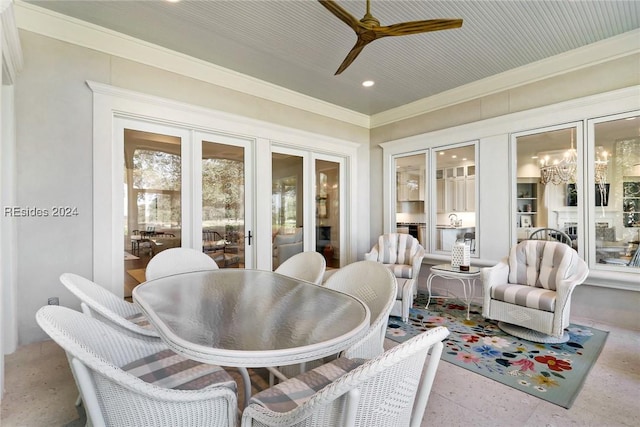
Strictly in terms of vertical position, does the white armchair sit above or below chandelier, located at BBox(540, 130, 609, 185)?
below

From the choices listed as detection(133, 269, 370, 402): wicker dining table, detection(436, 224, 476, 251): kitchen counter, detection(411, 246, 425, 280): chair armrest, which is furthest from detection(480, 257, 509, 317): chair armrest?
detection(133, 269, 370, 402): wicker dining table

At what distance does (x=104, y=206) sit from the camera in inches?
120

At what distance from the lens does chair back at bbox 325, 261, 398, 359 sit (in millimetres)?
1599

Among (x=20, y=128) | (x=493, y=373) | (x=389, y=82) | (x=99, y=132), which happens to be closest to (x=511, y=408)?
(x=493, y=373)

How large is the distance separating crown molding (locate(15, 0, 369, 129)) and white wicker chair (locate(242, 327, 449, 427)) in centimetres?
369

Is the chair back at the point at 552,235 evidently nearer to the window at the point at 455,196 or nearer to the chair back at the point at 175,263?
the window at the point at 455,196

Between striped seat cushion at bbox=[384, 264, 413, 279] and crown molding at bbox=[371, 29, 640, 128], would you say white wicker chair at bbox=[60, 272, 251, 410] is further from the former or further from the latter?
crown molding at bbox=[371, 29, 640, 128]

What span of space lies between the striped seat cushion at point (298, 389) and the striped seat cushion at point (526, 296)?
2279 millimetres

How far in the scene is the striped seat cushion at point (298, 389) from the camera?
1.20 meters

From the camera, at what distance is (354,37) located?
10.4 feet

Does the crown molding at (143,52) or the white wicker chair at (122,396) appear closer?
the white wicker chair at (122,396)

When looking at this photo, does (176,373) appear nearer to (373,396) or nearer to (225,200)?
(373,396)

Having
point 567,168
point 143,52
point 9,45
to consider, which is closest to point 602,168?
point 567,168

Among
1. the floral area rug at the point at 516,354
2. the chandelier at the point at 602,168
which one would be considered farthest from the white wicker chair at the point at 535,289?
the chandelier at the point at 602,168
